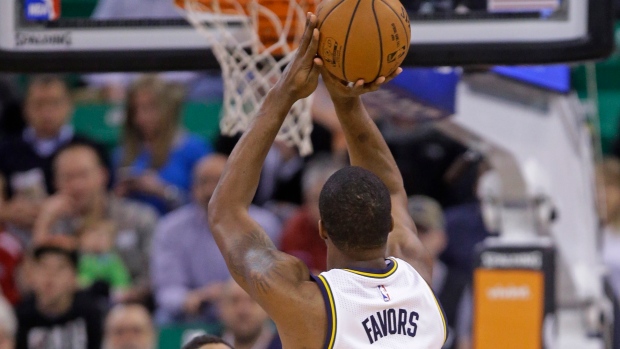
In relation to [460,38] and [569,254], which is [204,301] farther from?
[460,38]

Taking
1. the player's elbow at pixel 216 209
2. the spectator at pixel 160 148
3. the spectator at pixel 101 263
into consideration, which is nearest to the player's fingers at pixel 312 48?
the player's elbow at pixel 216 209

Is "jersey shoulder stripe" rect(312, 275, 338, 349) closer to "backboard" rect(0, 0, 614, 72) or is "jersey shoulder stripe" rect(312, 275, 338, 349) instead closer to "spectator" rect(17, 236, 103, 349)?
"backboard" rect(0, 0, 614, 72)

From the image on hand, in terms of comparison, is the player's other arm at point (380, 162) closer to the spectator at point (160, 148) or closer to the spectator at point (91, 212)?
the spectator at point (91, 212)

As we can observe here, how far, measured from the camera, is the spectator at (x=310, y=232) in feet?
20.6

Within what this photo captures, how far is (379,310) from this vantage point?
274cm

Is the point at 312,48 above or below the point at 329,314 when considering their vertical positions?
above

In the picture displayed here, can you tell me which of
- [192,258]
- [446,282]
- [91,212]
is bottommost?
[446,282]

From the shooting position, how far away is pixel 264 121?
9.75 ft

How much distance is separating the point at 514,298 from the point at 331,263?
6.49 ft

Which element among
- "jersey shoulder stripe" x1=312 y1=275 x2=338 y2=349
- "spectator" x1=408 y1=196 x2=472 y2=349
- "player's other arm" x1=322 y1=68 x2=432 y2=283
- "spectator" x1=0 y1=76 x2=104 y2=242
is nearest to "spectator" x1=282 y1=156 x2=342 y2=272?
"spectator" x1=408 y1=196 x2=472 y2=349

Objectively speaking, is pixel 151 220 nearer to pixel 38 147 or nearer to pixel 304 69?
pixel 38 147

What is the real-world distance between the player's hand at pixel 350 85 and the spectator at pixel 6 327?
370 cm

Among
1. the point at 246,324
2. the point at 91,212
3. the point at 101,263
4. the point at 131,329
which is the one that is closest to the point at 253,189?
the point at 246,324

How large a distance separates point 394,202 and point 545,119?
162 cm
